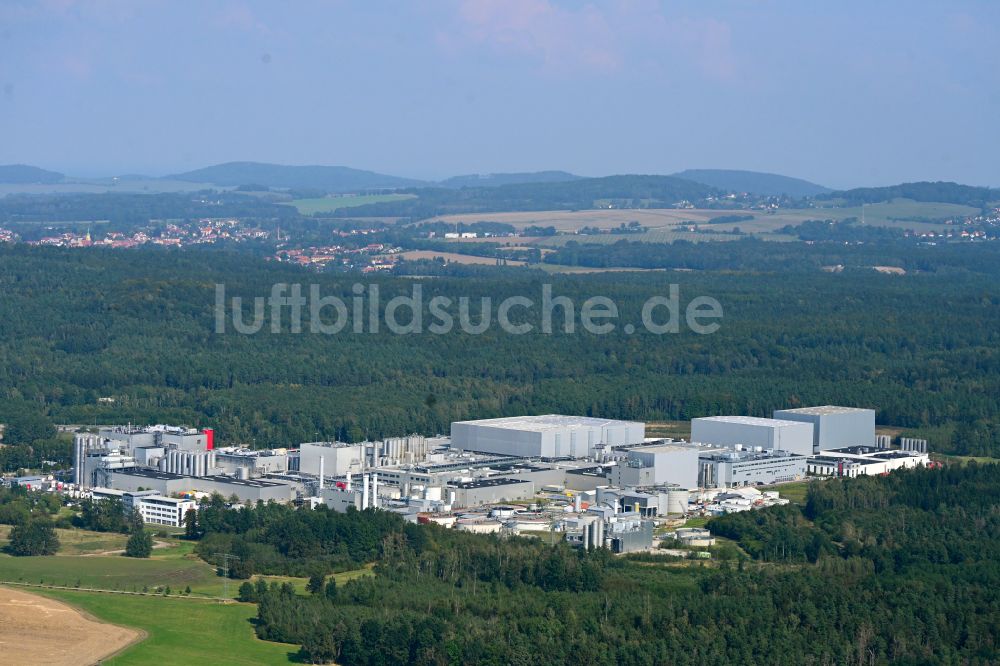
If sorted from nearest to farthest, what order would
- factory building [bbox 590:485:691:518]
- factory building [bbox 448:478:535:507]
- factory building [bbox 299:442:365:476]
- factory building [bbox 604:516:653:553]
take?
1. factory building [bbox 604:516:653:553]
2. factory building [bbox 590:485:691:518]
3. factory building [bbox 448:478:535:507]
4. factory building [bbox 299:442:365:476]

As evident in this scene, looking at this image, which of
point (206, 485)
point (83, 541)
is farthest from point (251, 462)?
point (83, 541)

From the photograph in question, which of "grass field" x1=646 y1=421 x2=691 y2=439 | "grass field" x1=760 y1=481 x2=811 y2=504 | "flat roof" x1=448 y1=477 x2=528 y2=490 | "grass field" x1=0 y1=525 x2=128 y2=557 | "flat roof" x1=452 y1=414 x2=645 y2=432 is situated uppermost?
"flat roof" x1=452 y1=414 x2=645 y2=432

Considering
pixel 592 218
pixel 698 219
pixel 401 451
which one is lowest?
pixel 401 451

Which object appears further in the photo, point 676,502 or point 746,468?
point 746,468

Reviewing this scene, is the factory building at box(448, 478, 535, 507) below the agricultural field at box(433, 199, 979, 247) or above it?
below

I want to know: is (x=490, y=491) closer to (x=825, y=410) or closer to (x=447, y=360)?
(x=825, y=410)

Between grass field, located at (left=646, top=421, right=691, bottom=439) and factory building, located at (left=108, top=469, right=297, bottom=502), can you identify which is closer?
factory building, located at (left=108, top=469, right=297, bottom=502)

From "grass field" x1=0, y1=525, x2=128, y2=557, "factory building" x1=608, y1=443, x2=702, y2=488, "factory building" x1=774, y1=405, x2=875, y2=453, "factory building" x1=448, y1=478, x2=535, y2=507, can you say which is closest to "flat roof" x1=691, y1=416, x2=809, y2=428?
"factory building" x1=774, y1=405, x2=875, y2=453

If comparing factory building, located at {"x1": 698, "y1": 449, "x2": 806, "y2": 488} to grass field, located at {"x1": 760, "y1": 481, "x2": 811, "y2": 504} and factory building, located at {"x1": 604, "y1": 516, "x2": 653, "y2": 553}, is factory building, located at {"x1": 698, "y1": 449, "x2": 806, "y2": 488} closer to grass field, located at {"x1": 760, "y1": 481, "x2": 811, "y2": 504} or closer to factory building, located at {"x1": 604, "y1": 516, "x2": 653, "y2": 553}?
grass field, located at {"x1": 760, "y1": 481, "x2": 811, "y2": 504}
